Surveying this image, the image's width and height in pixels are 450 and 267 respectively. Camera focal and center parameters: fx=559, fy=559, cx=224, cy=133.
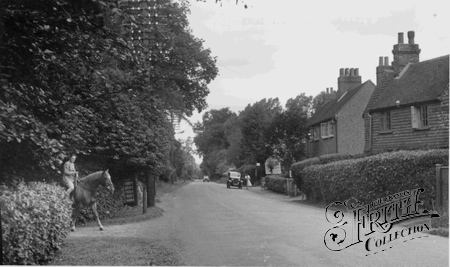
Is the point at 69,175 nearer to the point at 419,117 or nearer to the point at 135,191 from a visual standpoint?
the point at 135,191

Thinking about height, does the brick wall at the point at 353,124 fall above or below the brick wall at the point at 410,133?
above

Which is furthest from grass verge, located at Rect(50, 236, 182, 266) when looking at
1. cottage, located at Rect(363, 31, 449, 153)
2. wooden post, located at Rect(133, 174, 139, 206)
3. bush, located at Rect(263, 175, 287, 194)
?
bush, located at Rect(263, 175, 287, 194)

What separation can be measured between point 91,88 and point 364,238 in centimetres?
456

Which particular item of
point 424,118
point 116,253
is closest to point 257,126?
point 424,118

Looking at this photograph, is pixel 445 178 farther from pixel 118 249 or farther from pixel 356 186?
pixel 118 249

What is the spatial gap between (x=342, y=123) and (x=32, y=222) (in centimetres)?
2045

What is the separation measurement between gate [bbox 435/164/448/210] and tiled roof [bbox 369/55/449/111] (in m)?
1.57

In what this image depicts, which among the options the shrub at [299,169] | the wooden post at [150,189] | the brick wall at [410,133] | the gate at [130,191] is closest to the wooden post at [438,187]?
the brick wall at [410,133]

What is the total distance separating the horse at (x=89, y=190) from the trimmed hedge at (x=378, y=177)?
4.88 meters

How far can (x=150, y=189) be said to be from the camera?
13383 millimetres

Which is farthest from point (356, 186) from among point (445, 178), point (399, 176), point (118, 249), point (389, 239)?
point (118, 249)

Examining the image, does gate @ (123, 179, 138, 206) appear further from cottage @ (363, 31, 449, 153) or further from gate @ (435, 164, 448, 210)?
gate @ (435, 164, 448, 210)

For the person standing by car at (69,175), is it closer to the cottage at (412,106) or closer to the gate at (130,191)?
the gate at (130,191)

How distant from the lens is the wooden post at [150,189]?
12.1 m
